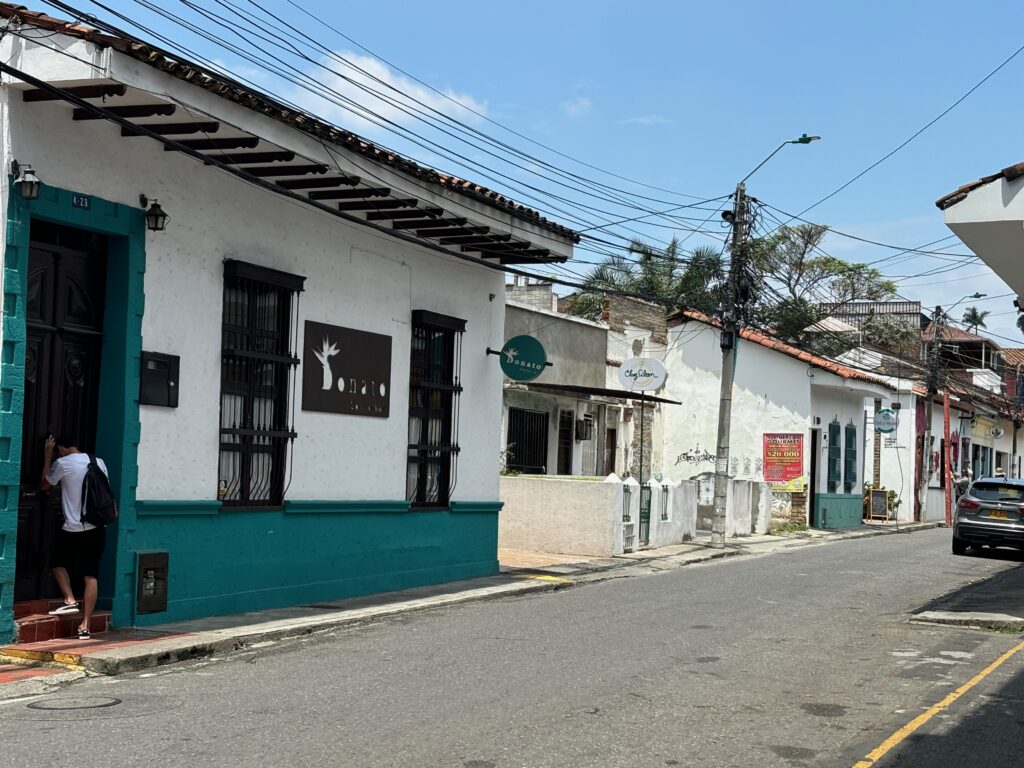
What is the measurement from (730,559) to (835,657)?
37.5 feet

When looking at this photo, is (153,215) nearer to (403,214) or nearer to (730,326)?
(403,214)

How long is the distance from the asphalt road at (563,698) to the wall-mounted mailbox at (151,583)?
4.31 ft

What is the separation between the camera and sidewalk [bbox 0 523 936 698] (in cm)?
920

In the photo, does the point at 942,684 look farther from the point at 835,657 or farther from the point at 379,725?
the point at 379,725

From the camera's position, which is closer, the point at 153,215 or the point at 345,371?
the point at 153,215

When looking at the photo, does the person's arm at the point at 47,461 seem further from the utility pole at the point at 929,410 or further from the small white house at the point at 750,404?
the utility pole at the point at 929,410

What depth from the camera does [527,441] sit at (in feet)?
82.5

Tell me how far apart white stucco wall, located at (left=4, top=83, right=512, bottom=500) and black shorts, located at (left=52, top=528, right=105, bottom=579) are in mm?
695

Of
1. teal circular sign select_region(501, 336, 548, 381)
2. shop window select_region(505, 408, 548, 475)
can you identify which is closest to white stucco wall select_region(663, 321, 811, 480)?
shop window select_region(505, 408, 548, 475)

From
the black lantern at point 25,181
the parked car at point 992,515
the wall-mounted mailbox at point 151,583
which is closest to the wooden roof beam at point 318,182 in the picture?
the black lantern at point 25,181

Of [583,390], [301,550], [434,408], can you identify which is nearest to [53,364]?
[301,550]

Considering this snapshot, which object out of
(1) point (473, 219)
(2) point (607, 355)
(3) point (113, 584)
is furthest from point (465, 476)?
(2) point (607, 355)

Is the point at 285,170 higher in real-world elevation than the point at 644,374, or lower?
higher

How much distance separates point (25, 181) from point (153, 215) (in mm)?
1449
